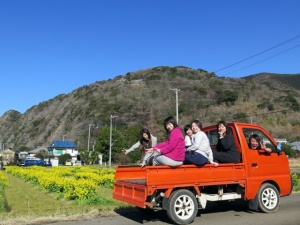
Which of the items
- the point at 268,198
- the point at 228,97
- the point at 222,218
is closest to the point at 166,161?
the point at 222,218

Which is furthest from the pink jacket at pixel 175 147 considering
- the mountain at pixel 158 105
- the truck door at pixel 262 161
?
the mountain at pixel 158 105

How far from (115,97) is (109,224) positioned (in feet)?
336

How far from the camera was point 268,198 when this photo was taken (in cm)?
910

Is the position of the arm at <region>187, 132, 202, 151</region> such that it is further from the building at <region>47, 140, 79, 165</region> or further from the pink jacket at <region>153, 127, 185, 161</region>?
the building at <region>47, 140, 79, 165</region>

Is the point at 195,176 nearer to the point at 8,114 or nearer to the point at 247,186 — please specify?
the point at 247,186

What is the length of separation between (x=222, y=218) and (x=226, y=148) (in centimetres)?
166

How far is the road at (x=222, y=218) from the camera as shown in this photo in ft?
26.6

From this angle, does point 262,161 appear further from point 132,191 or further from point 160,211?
point 132,191

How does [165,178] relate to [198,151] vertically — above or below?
below

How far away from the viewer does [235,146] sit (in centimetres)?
885

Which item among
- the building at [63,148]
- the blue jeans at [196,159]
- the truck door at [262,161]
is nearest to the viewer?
the blue jeans at [196,159]

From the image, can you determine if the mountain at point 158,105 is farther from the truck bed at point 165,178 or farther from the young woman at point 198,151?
the young woman at point 198,151

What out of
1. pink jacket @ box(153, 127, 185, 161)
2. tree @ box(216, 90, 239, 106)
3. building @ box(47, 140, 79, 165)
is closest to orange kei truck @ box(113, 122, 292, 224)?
pink jacket @ box(153, 127, 185, 161)

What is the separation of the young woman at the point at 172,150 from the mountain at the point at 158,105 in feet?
201
